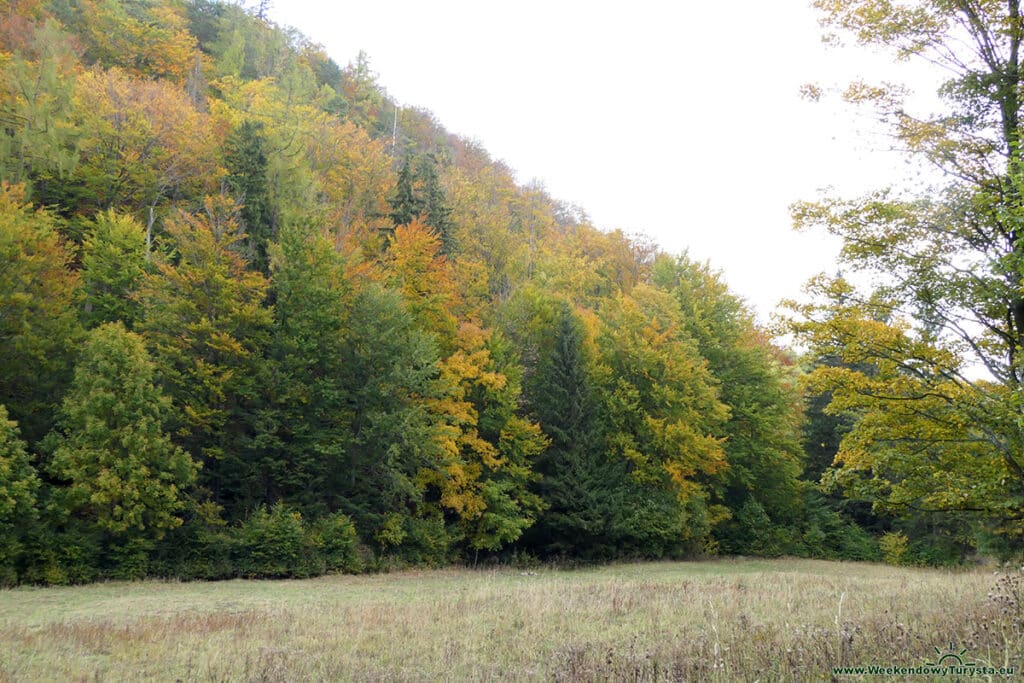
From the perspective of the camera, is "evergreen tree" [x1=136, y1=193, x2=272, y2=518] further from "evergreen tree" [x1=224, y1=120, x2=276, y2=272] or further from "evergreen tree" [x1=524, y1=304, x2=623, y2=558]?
"evergreen tree" [x1=524, y1=304, x2=623, y2=558]

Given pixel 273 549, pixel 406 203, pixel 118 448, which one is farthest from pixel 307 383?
pixel 406 203

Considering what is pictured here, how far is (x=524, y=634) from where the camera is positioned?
9094 mm

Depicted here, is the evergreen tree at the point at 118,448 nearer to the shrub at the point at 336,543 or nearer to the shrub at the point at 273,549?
the shrub at the point at 273,549

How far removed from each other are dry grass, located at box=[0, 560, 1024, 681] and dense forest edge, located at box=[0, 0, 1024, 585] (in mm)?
3774

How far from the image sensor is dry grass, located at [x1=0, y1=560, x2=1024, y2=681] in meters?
5.80

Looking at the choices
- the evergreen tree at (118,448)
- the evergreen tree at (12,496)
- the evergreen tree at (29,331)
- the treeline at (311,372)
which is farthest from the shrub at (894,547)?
the evergreen tree at (29,331)

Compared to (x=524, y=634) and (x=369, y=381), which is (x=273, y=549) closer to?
(x=369, y=381)

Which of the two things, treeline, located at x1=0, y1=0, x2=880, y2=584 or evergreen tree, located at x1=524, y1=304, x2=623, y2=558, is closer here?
treeline, located at x1=0, y1=0, x2=880, y2=584

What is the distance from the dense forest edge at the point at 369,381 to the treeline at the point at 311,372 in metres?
0.15

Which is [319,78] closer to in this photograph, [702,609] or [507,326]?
[507,326]

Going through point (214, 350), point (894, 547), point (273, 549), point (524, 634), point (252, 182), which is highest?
point (252, 182)

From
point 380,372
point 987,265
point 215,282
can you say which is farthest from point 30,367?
point 987,265

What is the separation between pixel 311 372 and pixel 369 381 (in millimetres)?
2525

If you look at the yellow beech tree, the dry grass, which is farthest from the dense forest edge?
the dry grass
